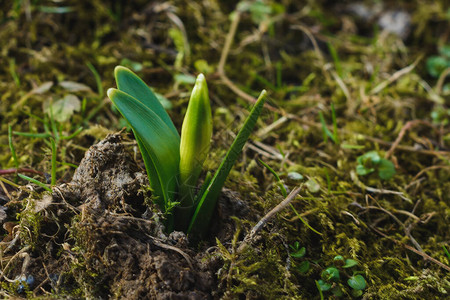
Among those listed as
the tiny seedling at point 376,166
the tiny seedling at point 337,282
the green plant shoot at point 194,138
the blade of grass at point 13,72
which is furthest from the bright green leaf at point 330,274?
the blade of grass at point 13,72

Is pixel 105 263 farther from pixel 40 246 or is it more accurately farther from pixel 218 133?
pixel 218 133

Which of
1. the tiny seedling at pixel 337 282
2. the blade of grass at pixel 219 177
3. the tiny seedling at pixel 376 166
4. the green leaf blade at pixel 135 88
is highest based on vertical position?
the green leaf blade at pixel 135 88

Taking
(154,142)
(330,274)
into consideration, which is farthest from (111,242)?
(330,274)

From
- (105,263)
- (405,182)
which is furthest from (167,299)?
(405,182)

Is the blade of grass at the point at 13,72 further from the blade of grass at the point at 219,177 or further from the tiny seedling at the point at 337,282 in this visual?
the tiny seedling at the point at 337,282

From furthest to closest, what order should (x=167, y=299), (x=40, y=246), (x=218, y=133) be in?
1. (x=218, y=133)
2. (x=40, y=246)
3. (x=167, y=299)

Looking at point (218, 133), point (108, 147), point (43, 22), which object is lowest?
point (218, 133)
